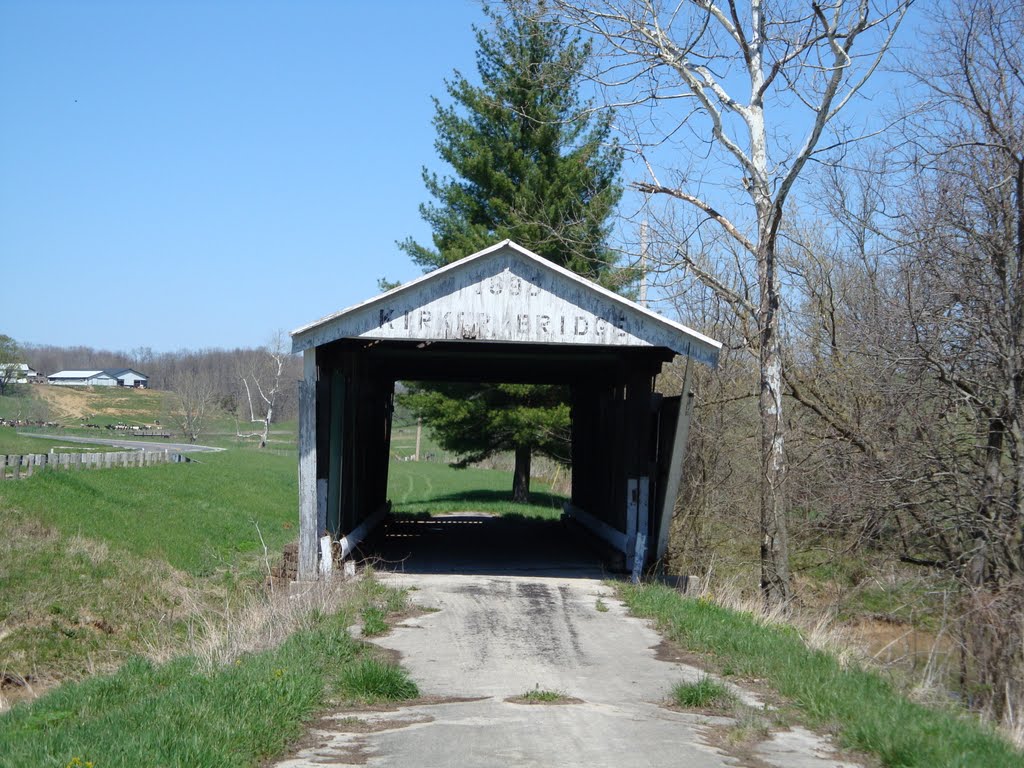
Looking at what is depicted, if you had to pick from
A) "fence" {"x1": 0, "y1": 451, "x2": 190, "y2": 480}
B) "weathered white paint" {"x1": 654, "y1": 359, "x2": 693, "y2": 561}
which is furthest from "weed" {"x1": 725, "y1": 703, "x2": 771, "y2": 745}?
"fence" {"x1": 0, "y1": 451, "x2": 190, "y2": 480}

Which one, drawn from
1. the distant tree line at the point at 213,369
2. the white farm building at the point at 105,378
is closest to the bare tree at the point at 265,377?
the distant tree line at the point at 213,369

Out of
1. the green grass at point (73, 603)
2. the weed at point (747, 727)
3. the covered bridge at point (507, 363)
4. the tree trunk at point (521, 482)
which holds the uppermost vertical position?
the covered bridge at point (507, 363)

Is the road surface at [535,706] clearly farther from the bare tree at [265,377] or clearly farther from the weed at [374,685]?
the bare tree at [265,377]

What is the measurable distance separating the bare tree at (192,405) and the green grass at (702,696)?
7540cm

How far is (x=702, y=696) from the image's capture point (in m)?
7.01

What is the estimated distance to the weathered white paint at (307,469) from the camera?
1216 cm

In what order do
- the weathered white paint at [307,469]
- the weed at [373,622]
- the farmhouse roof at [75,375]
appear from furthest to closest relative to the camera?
the farmhouse roof at [75,375] < the weathered white paint at [307,469] < the weed at [373,622]

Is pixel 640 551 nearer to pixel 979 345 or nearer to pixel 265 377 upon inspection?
pixel 979 345

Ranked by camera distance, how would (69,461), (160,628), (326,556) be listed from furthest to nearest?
(69,461) < (160,628) < (326,556)

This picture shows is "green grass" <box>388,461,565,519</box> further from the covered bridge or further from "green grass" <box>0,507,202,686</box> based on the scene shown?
the covered bridge

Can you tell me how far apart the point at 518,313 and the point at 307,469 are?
3.05 meters

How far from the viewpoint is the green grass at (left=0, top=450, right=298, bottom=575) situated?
2194cm

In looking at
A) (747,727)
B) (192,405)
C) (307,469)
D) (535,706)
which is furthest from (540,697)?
(192,405)

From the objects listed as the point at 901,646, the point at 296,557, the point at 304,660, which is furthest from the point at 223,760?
the point at 901,646
